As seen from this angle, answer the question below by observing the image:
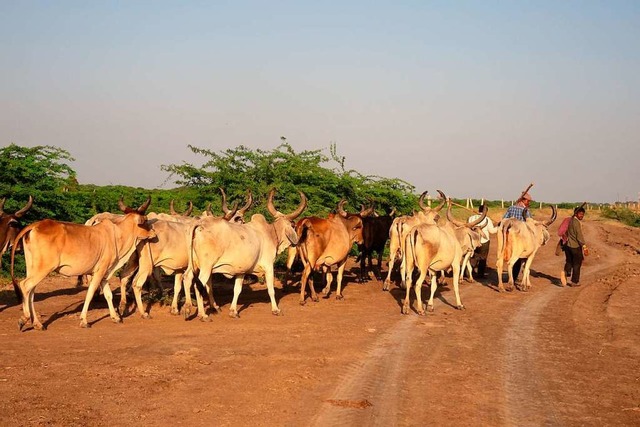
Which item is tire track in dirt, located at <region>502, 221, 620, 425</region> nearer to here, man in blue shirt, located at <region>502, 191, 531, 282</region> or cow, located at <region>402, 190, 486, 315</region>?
cow, located at <region>402, 190, 486, 315</region>

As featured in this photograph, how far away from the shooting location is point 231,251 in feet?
41.1

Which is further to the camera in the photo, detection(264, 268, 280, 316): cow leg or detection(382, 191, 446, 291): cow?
detection(382, 191, 446, 291): cow

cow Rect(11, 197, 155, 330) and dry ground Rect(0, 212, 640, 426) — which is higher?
cow Rect(11, 197, 155, 330)

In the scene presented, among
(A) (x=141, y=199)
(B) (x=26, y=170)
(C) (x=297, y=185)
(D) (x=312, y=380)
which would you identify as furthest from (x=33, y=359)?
(A) (x=141, y=199)

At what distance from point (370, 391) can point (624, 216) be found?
2028 inches

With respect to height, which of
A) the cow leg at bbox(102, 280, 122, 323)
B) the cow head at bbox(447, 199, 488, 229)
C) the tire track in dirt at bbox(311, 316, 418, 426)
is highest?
the cow head at bbox(447, 199, 488, 229)

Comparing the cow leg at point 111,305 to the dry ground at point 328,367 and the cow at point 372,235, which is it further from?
the cow at point 372,235

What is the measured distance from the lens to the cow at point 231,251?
12.2 meters

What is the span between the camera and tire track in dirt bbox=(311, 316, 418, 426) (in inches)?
277

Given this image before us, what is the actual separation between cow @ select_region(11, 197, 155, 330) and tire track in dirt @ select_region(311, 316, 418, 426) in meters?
4.65

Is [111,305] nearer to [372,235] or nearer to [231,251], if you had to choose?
[231,251]

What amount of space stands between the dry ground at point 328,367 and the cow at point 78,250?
25.2 inches

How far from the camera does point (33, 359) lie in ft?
29.6

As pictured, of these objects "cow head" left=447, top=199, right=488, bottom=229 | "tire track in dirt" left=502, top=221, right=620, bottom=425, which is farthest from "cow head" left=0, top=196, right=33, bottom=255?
"tire track in dirt" left=502, top=221, right=620, bottom=425
